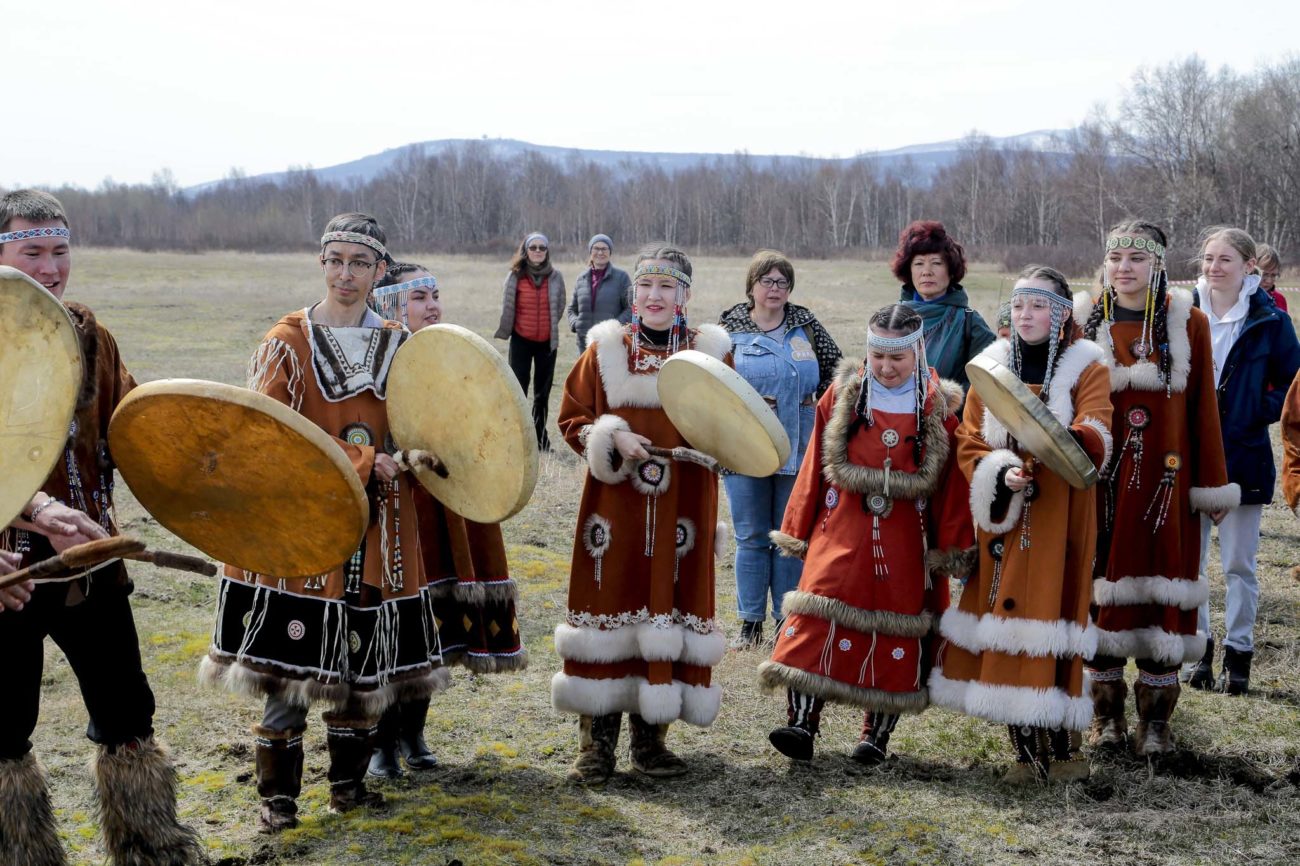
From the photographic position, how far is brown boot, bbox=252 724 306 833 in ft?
13.7

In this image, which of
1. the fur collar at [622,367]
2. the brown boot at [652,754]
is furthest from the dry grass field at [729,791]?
the fur collar at [622,367]

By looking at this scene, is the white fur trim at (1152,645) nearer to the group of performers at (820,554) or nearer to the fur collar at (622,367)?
the group of performers at (820,554)

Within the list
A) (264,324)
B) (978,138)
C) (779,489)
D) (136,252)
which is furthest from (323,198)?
(779,489)

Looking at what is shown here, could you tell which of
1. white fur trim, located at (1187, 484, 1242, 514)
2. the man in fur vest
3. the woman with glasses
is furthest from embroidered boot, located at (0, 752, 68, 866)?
the woman with glasses

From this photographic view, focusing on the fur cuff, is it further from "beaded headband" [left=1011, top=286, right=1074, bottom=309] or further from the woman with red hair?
the woman with red hair

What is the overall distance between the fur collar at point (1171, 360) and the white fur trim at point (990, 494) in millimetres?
762

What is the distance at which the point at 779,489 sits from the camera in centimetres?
654

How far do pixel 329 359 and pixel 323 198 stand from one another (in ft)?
350

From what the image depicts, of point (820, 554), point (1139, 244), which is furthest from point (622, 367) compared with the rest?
point (1139, 244)

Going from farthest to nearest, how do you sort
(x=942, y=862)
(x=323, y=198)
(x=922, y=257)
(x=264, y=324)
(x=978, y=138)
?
(x=978, y=138) → (x=323, y=198) → (x=264, y=324) → (x=922, y=257) → (x=942, y=862)

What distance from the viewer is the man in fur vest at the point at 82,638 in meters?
3.51

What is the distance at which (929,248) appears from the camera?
6.12 meters

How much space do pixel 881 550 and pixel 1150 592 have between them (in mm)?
1225

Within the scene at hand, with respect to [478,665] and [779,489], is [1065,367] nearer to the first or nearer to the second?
[779,489]
